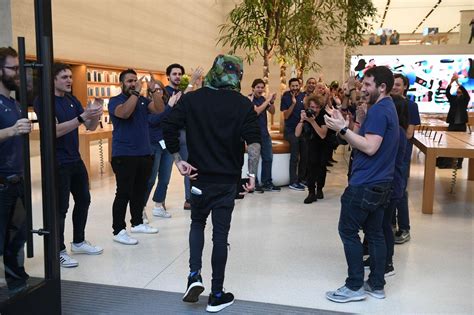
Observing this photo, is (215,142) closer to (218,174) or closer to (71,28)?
(218,174)

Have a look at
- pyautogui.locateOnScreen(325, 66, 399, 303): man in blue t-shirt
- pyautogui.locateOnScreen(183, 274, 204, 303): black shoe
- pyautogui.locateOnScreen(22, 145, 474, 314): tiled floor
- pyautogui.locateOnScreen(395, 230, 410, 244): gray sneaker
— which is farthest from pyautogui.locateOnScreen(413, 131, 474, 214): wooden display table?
pyautogui.locateOnScreen(183, 274, 204, 303): black shoe

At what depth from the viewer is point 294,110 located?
627 cm

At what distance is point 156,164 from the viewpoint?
470 centimetres

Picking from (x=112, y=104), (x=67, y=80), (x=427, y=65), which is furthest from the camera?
(x=427, y=65)

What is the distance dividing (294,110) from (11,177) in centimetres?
430

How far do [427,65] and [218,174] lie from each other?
38.9 feet

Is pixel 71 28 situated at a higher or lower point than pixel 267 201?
higher

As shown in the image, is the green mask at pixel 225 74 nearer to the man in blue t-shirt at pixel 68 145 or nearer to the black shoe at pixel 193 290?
the man in blue t-shirt at pixel 68 145

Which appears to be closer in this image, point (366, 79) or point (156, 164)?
point (366, 79)

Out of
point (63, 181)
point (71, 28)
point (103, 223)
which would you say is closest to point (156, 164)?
point (103, 223)

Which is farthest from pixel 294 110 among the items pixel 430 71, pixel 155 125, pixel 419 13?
pixel 419 13

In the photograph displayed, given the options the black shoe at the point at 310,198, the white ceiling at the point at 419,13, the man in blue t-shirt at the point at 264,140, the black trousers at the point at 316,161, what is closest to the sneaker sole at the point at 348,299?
the black shoe at the point at 310,198

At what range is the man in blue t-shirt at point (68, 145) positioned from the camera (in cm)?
316

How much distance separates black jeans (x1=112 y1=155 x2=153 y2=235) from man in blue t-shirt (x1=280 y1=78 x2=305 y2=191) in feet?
8.81
